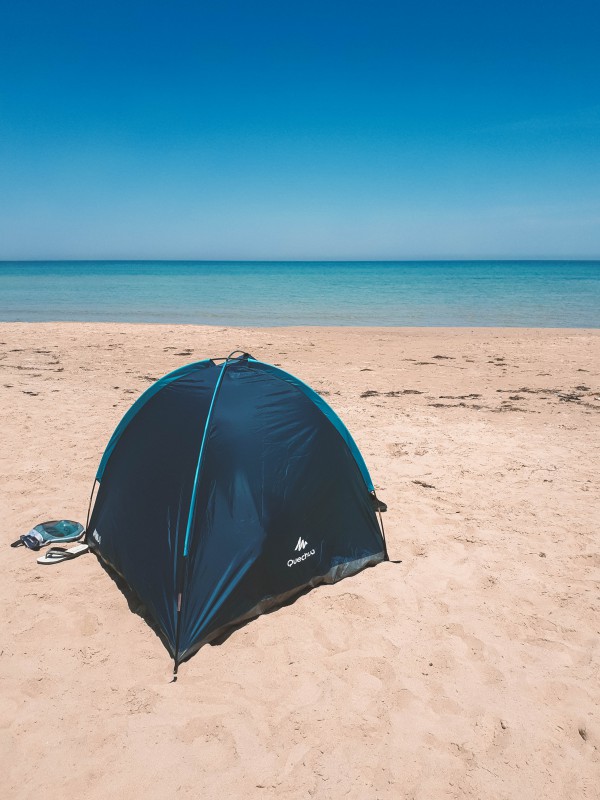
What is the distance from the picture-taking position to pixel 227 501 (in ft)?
13.2

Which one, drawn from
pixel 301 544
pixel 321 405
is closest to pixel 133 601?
pixel 301 544

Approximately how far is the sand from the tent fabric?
0.25 meters

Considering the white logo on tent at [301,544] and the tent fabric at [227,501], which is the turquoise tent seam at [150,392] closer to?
the tent fabric at [227,501]

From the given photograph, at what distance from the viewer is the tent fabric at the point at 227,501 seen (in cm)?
387

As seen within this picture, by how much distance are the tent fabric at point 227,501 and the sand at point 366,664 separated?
247 millimetres

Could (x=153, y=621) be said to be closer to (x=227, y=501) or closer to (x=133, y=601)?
(x=133, y=601)

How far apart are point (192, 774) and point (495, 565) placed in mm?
3104

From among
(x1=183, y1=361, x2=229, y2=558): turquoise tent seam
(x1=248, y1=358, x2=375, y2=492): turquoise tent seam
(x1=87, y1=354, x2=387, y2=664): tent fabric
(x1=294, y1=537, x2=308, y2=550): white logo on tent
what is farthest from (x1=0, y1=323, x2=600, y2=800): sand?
(x1=248, y1=358, x2=375, y2=492): turquoise tent seam

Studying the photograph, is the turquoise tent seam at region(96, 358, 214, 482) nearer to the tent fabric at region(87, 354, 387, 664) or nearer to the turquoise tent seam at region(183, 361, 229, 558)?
the tent fabric at region(87, 354, 387, 664)

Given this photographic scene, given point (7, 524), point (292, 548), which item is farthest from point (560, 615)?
point (7, 524)

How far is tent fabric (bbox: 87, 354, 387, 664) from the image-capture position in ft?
12.7

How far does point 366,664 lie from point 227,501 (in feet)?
4.92

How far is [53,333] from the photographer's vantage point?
18766 millimetres

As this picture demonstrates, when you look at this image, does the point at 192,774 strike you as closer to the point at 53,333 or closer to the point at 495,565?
the point at 495,565
